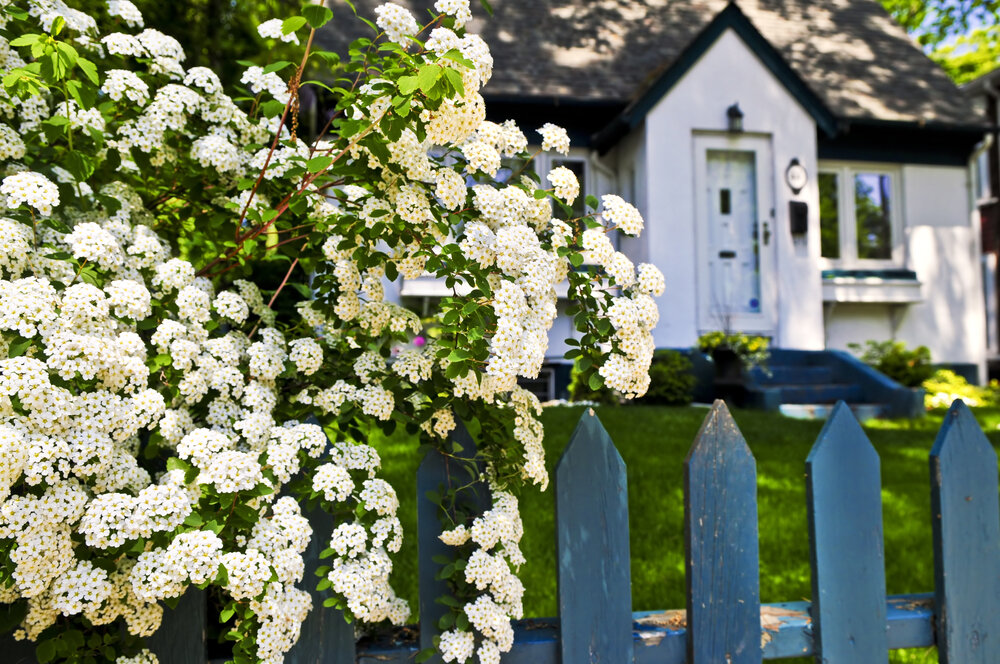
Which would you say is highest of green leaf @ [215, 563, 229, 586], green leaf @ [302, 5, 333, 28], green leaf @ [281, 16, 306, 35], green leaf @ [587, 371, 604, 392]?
green leaf @ [302, 5, 333, 28]

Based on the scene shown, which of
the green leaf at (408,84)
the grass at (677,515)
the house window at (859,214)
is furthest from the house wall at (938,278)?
the green leaf at (408,84)

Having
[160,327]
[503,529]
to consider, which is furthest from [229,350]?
[503,529]

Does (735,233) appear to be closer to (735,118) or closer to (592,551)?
(735,118)

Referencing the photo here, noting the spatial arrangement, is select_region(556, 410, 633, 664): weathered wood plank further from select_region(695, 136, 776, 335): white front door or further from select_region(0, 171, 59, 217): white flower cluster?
select_region(695, 136, 776, 335): white front door

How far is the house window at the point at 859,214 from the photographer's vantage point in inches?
418

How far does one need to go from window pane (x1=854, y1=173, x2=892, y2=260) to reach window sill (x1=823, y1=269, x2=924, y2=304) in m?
0.47

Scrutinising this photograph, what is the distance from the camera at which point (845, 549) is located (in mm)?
1740

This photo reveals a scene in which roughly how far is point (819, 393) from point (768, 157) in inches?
133

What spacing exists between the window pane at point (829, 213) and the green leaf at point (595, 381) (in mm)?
10369

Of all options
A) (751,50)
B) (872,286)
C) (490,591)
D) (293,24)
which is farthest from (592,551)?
(872,286)

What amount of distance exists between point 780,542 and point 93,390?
2.99 meters

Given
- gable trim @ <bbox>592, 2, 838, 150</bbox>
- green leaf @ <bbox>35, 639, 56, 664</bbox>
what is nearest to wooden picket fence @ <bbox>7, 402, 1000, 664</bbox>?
green leaf @ <bbox>35, 639, 56, 664</bbox>

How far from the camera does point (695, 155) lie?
9523mm

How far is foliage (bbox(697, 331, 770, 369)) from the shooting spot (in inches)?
321
